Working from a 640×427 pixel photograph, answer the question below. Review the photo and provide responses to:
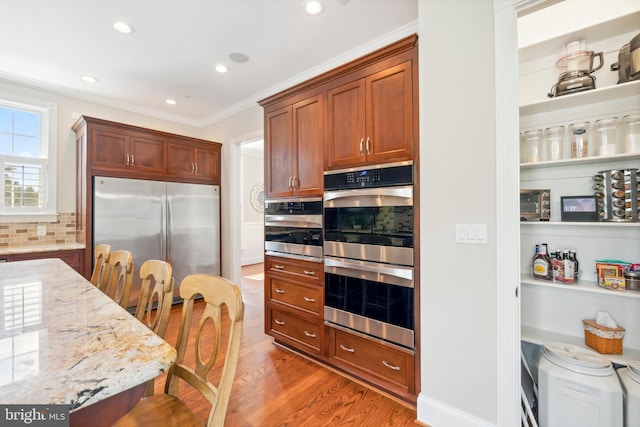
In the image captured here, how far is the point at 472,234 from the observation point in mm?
1578

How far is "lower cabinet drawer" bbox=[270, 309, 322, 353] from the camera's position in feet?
7.75

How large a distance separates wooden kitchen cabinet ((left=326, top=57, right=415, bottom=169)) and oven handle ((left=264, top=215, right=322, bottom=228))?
0.46m

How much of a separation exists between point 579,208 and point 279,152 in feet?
7.19

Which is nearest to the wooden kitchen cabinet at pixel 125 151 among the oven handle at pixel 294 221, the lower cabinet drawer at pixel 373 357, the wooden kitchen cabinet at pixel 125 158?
the wooden kitchen cabinet at pixel 125 158

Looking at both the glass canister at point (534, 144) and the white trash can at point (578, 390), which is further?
the glass canister at point (534, 144)

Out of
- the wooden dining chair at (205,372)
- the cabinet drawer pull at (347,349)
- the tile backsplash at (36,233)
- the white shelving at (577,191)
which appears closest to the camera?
the wooden dining chair at (205,372)

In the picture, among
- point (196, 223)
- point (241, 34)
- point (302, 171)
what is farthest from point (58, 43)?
point (302, 171)

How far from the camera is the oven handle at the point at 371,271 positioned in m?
1.84

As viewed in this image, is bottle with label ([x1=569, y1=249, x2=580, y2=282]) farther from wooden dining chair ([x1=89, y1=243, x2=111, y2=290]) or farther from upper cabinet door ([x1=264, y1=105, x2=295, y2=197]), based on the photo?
wooden dining chair ([x1=89, y1=243, x2=111, y2=290])

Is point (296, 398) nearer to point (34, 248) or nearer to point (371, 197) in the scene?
point (371, 197)

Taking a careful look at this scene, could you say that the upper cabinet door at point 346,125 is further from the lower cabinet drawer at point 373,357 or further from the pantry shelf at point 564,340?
the pantry shelf at point 564,340

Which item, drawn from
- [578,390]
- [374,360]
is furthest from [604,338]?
[374,360]

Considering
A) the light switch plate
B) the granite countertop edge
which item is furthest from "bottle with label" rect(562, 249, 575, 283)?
the granite countertop edge

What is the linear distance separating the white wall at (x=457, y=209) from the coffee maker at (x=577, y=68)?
45cm
